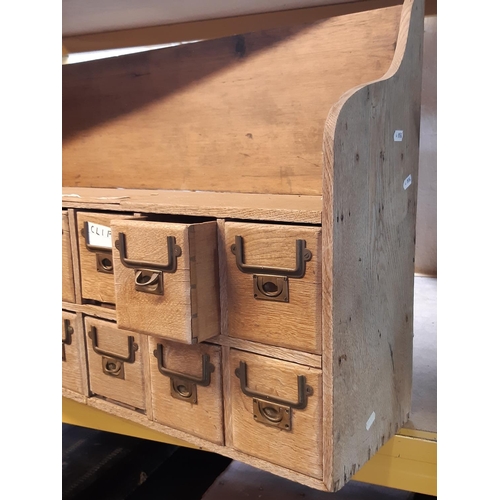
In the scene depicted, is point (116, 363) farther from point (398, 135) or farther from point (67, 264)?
point (398, 135)

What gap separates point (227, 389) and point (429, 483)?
440mm

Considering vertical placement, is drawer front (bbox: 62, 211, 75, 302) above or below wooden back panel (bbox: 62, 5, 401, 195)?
below

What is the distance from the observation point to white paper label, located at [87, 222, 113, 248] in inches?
43.6

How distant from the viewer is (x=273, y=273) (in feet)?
2.86

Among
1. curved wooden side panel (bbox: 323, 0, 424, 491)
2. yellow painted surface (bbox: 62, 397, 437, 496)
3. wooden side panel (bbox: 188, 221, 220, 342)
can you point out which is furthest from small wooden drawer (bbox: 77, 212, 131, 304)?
yellow painted surface (bbox: 62, 397, 437, 496)

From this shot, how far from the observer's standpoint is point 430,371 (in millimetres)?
1330

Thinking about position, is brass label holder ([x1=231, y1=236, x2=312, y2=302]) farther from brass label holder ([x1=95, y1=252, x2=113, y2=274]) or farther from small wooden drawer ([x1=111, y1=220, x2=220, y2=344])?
brass label holder ([x1=95, y1=252, x2=113, y2=274])

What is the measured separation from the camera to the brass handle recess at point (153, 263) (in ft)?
2.88

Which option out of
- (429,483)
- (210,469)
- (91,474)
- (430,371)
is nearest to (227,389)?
(429,483)

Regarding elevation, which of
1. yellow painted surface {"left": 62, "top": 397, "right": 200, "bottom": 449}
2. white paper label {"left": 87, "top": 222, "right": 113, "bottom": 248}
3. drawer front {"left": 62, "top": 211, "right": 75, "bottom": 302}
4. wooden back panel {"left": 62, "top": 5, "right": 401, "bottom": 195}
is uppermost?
wooden back panel {"left": 62, "top": 5, "right": 401, "bottom": 195}

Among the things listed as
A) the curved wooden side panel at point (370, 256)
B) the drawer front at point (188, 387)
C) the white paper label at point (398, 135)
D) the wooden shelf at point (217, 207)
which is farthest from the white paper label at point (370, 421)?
the white paper label at point (398, 135)

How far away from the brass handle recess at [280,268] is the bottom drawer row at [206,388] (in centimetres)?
15

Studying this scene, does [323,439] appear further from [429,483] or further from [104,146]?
[104,146]

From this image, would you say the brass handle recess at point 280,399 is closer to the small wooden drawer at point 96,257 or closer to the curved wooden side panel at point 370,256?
the curved wooden side panel at point 370,256
